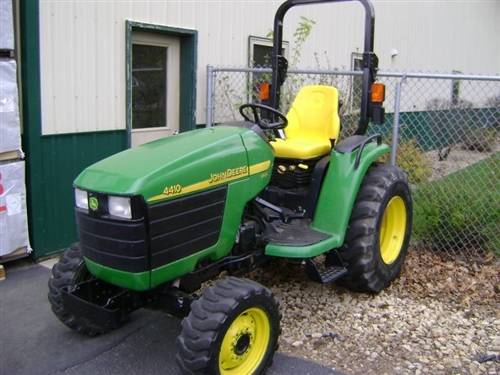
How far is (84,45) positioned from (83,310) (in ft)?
10.2

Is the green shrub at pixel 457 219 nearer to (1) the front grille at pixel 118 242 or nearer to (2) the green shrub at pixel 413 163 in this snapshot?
(2) the green shrub at pixel 413 163

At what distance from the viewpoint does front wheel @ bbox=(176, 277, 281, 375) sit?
2889mm

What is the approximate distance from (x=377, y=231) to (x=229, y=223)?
4.24ft

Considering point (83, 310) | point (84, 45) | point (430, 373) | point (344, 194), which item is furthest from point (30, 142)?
point (430, 373)

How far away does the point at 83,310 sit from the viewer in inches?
126

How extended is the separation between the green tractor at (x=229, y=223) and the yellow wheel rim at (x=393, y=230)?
0.03m

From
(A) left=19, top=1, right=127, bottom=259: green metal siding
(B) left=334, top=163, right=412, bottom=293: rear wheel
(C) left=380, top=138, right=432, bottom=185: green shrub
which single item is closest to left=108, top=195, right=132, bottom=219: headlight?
(B) left=334, top=163, right=412, bottom=293: rear wheel

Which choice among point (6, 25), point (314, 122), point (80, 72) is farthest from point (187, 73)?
point (314, 122)

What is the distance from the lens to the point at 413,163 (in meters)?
7.21

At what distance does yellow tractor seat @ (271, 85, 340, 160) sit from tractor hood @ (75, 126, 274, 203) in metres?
0.60

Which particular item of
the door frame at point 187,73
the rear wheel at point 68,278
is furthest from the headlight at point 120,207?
the door frame at point 187,73

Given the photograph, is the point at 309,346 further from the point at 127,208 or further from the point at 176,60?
the point at 176,60

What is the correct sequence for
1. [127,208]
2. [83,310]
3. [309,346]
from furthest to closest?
[309,346]
[83,310]
[127,208]

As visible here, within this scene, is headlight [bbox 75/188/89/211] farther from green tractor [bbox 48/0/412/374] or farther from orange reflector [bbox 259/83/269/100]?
orange reflector [bbox 259/83/269/100]
